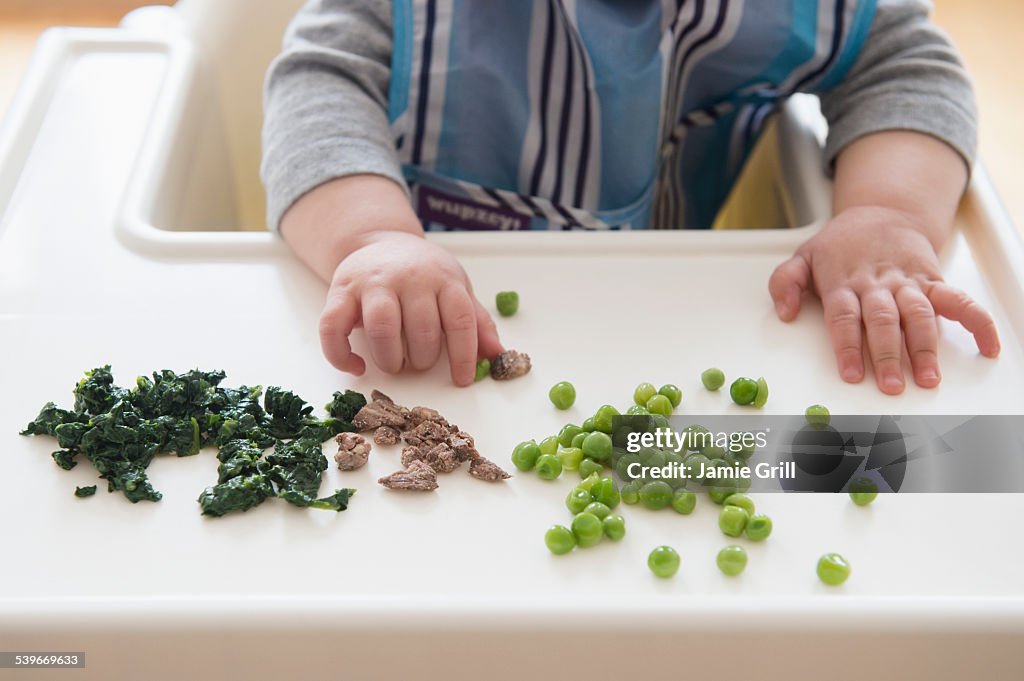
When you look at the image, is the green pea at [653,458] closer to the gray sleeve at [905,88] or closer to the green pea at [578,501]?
the green pea at [578,501]

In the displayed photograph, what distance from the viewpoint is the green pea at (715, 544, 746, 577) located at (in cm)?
48

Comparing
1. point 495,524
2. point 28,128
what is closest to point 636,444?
point 495,524

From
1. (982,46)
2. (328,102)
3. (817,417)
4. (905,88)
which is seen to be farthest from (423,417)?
(982,46)

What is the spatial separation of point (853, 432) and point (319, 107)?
463 millimetres

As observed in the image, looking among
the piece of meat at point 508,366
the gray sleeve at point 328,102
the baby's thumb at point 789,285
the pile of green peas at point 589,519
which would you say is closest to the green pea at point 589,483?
the pile of green peas at point 589,519

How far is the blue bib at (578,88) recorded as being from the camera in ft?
2.70

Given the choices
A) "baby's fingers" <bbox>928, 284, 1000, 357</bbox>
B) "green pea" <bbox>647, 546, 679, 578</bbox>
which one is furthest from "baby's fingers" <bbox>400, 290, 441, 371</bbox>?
"baby's fingers" <bbox>928, 284, 1000, 357</bbox>

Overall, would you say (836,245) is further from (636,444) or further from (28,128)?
(28,128)

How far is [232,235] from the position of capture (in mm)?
729

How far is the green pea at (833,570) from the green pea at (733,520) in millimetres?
40

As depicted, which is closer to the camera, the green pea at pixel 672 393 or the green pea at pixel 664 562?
the green pea at pixel 664 562

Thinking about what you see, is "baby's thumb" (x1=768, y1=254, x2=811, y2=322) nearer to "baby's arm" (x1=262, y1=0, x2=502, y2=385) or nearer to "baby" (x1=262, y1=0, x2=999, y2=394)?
"baby" (x1=262, y1=0, x2=999, y2=394)

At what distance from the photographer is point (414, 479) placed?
536 millimetres

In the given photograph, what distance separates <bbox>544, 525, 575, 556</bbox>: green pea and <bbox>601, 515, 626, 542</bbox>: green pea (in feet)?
0.06
